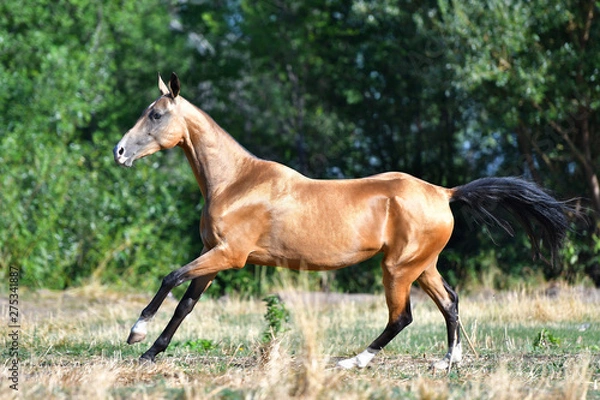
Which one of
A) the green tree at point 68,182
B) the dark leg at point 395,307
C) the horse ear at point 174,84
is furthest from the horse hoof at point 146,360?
the green tree at point 68,182

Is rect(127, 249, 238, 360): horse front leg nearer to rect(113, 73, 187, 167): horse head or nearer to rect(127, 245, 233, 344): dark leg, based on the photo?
rect(127, 245, 233, 344): dark leg

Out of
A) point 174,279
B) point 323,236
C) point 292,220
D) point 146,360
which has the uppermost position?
point 292,220

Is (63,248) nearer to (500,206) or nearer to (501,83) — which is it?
(501,83)

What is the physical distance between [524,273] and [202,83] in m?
11.0

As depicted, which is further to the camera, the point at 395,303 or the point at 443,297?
the point at 443,297

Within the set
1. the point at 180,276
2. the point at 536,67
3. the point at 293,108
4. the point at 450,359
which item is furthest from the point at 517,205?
the point at 293,108

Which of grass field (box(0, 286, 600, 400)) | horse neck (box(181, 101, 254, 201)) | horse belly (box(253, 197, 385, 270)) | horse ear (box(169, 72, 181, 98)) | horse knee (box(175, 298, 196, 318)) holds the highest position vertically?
horse ear (box(169, 72, 181, 98))

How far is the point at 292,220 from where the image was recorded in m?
6.68

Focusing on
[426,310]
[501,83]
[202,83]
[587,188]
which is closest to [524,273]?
[587,188]

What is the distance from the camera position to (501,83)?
1447 centimetres

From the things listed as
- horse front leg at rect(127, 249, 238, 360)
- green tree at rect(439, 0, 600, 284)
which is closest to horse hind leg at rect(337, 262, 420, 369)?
horse front leg at rect(127, 249, 238, 360)

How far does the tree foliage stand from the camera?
15.0 metres

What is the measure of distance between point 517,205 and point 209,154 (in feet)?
9.07

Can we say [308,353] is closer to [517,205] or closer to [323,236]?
[323,236]
